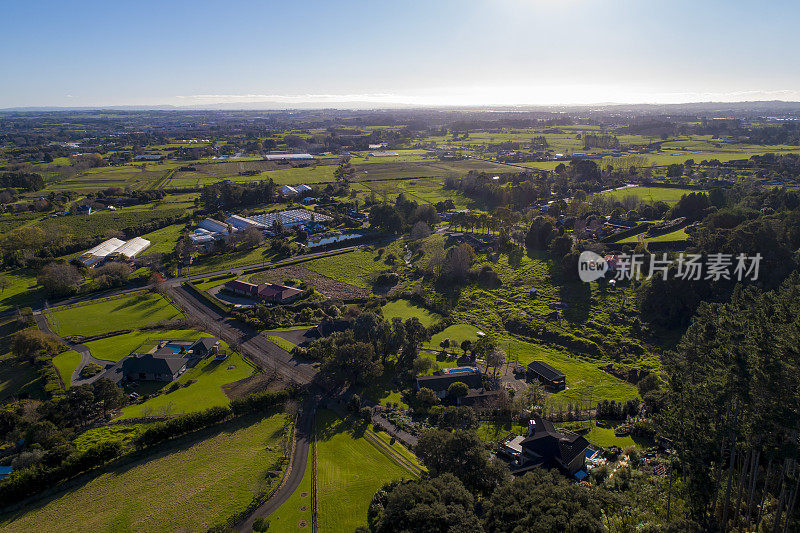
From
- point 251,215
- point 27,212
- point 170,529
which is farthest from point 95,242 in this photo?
point 170,529

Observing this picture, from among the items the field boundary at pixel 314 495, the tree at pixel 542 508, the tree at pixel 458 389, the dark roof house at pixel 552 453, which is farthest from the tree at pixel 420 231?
the tree at pixel 542 508

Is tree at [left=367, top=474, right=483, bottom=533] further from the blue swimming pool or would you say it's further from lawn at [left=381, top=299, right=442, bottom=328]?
the blue swimming pool

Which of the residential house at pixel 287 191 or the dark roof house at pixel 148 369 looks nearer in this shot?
the dark roof house at pixel 148 369

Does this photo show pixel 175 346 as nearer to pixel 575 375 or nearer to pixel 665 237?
pixel 575 375

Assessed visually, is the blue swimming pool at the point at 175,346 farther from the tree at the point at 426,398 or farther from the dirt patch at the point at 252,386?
the tree at the point at 426,398

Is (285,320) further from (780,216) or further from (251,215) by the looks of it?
(780,216)

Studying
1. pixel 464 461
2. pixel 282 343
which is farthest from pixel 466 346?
pixel 282 343
